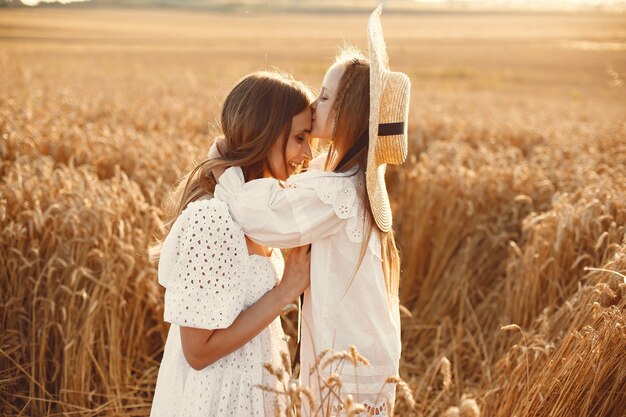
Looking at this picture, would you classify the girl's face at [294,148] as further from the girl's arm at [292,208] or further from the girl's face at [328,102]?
the girl's arm at [292,208]

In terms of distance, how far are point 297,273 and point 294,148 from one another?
0.50 meters

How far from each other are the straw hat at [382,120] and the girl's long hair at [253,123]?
0.34 m

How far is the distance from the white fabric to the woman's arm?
0.07m

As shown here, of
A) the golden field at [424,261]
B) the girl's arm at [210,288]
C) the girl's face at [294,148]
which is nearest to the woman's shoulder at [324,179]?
the girl's face at [294,148]

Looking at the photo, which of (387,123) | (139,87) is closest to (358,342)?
(387,123)

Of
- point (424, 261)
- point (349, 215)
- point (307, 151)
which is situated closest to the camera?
point (349, 215)

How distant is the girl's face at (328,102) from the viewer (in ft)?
7.54

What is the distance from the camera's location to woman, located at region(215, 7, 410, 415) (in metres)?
2.09

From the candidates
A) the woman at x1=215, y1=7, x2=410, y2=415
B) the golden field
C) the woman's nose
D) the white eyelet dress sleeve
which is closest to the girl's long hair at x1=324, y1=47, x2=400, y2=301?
the woman at x1=215, y1=7, x2=410, y2=415

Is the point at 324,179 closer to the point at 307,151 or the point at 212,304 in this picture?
the point at 307,151

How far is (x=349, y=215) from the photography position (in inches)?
84.7

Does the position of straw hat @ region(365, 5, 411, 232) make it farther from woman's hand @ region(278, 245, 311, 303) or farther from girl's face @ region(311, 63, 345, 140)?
woman's hand @ region(278, 245, 311, 303)

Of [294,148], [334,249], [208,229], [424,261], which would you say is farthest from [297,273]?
[424,261]

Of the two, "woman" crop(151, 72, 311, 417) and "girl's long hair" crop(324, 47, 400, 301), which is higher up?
"girl's long hair" crop(324, 47, 400, 301)
